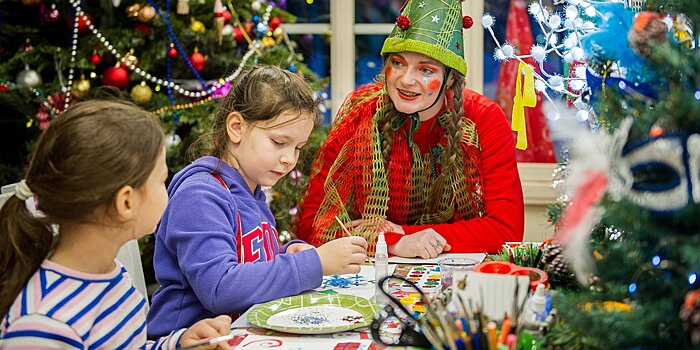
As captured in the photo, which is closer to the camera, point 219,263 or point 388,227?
point 219,263

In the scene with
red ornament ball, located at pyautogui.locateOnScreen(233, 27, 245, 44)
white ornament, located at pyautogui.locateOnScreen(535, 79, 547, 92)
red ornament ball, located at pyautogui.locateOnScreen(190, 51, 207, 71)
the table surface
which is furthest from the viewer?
red ornament ball, located at pyautogui.locateOnScreen(233, 27, 245, 44)

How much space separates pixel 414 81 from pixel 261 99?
25.2 inches

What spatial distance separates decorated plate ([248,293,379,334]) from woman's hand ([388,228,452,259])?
0.50 metres

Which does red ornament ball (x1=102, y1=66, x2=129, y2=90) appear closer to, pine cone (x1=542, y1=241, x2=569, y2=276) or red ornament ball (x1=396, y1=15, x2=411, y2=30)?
red ornament ball (x1=396, y1=15, x2=411, y2=30)

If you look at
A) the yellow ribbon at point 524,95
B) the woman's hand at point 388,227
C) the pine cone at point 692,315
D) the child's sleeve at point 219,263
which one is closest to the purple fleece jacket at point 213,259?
the child's sleeve at point 219,263

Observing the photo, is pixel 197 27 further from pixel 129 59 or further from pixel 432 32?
pixel 432 32

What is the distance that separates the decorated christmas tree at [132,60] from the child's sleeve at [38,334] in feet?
6.64

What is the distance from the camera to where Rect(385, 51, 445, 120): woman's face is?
7.57 ft

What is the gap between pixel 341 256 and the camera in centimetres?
166

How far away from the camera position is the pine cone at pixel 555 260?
149 cm

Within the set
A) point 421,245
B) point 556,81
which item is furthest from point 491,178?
point 556,81

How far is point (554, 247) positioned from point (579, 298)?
0.60 meters

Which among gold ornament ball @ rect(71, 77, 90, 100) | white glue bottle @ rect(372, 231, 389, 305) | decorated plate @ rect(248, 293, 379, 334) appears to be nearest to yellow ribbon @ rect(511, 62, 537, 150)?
white glue bottle @ rect(372, 231, 389, 305)

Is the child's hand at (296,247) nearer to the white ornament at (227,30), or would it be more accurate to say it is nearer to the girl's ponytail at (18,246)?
the girl's ponytail at (18,246)
